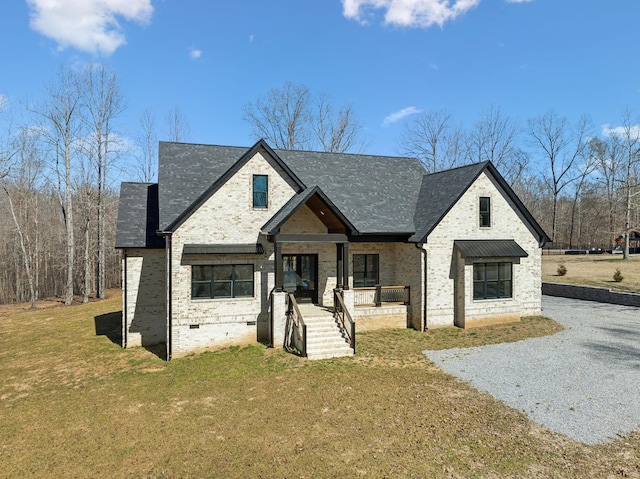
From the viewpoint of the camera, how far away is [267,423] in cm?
829

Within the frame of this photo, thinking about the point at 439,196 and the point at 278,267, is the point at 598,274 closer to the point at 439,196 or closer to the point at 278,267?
the point at 439,196

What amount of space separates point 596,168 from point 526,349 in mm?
54218

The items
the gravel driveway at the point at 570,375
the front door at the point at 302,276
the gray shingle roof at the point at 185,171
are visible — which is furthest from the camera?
the front door at the point at 302,276

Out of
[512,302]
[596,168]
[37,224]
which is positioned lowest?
[512,302]

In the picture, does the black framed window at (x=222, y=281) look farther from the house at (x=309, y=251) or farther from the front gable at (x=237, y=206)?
the front gable at (x=237, y=206)

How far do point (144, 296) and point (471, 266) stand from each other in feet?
46.5

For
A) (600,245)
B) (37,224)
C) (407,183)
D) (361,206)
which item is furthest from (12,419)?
(600,245)

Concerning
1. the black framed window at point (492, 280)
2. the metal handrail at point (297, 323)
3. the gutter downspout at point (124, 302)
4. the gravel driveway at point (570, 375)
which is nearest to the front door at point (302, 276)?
the metal handrail at point (297, 323)

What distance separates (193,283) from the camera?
13641mm

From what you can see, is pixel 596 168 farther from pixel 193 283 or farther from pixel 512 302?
pixel 193 283

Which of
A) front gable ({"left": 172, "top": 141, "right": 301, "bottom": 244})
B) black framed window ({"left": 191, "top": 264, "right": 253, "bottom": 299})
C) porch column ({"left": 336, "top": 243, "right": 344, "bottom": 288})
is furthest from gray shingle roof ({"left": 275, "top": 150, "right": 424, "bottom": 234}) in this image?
black framed window ({"left": 191, "top": 264, "right": 253, "bottom": 299})

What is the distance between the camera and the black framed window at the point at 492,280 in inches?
658

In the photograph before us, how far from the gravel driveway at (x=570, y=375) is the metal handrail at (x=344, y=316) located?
278 cm

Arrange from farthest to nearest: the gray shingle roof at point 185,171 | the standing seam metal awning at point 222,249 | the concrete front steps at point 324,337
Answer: the gray shingle roof at point 185,171
the standing seam metal awning at point 222,249
the concrete front steps at point 324,337
